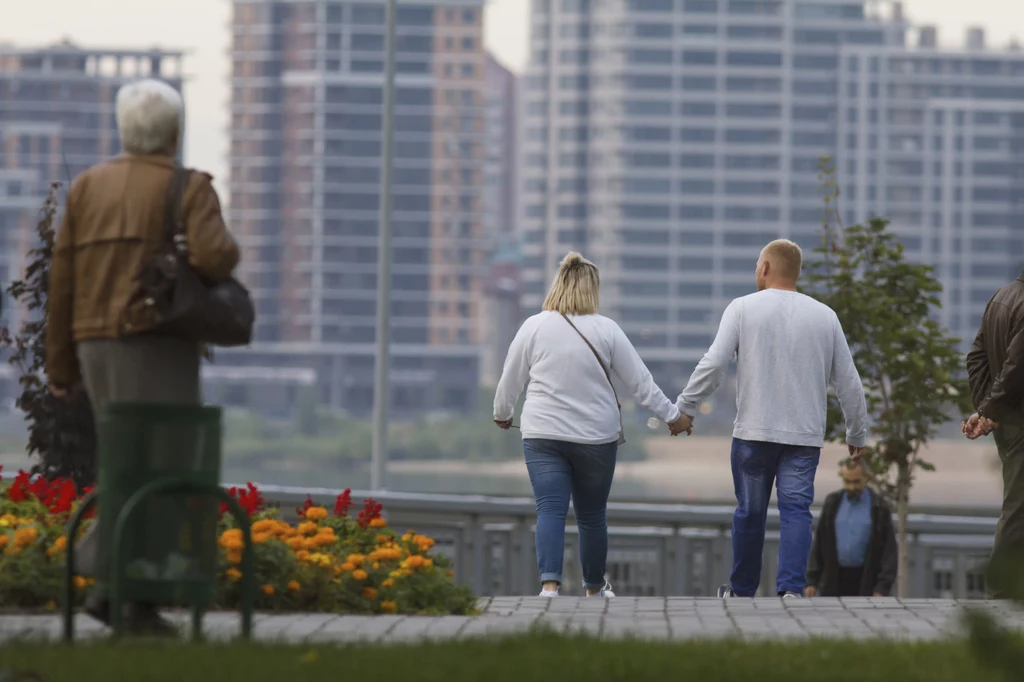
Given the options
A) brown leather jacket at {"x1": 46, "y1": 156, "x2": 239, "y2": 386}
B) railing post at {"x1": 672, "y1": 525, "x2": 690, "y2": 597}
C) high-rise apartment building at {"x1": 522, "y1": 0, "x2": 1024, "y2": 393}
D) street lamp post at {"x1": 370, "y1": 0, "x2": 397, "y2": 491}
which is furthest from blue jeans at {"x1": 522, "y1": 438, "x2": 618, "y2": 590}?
high-rise apartment building at {"x1": 522, "y1": 0, "x2": 1024, "y2": 393}

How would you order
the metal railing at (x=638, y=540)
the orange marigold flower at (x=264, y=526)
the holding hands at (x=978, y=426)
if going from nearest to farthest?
1. the orange marigold flower at (x=264, y=526)
2. the holding hands at (x=978, y=426)
3. the metal railing at (x=638, y=540)

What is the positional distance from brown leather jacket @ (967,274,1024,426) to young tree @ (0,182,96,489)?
18.0 feet

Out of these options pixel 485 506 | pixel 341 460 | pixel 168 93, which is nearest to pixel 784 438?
pixel 168 93

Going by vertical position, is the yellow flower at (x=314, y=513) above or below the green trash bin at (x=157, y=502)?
below

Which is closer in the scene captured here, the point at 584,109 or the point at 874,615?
the point at 874,615

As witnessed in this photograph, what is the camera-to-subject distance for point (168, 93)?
5.19 metres

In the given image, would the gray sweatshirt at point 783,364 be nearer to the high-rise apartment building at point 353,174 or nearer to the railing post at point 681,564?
the railing post at point 681,564

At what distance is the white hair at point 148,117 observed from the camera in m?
5.15

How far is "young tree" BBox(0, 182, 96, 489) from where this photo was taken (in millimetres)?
10859

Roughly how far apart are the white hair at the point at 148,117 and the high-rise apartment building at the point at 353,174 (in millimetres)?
127777

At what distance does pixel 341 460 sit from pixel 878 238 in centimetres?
10519

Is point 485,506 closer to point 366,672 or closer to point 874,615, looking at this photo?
point 874,615

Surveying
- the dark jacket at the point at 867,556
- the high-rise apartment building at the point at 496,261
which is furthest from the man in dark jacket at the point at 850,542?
the high-rise apartment building at the point at 496,261

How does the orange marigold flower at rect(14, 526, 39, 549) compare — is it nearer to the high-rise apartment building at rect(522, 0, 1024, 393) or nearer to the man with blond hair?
the man with blond hair
